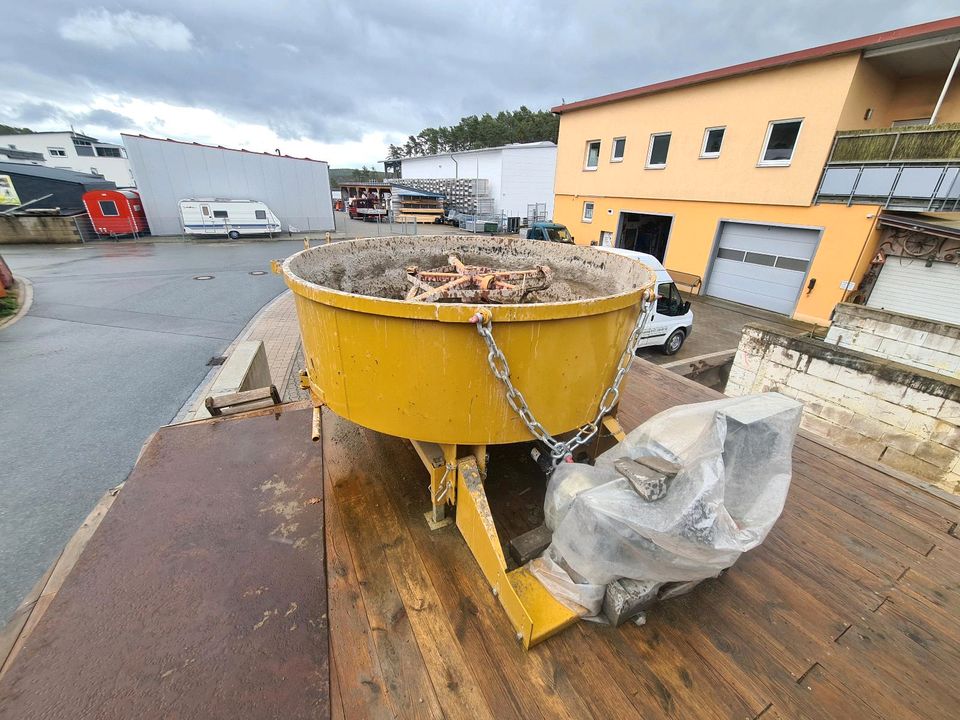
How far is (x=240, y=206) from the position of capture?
1997cm

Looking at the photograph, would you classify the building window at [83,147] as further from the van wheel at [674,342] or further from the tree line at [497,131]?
the van wheel at [674,342]

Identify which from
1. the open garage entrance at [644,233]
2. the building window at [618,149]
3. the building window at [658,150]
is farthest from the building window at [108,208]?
the building window at [658,150]

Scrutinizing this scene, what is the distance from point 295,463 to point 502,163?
27939 millimetres

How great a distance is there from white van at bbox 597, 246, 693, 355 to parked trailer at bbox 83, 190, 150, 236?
23.7 m

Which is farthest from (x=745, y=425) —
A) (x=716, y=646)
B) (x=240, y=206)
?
(x=240, y=206)

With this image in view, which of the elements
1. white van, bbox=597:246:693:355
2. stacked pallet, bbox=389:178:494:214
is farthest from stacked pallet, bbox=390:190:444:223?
white van, bbox=597:246:693:355

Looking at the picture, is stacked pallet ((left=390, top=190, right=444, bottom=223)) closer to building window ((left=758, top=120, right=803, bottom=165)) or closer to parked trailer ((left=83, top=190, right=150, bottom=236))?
parked trailer ((left=83, top=190, right=150, bottom=236))

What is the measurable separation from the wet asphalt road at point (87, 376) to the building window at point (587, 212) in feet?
40.2

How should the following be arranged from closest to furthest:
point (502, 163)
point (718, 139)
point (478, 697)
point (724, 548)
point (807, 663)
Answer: point (724, 548) → point (478, 697) → point (807, 663) → point (718, 139) → point (502, 163)

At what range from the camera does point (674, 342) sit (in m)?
8.20

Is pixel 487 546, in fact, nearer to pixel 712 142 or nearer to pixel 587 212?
pixel 712 142

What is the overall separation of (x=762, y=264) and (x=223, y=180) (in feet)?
83.0

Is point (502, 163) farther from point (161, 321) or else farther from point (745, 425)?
point (745, 425)

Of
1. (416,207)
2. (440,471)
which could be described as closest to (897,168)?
(440,471)
